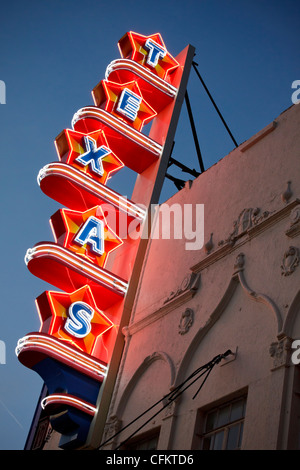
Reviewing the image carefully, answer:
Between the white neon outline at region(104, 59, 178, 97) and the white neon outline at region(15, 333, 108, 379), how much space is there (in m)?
9.07

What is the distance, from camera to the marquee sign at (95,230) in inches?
643

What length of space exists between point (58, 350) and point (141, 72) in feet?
31.7

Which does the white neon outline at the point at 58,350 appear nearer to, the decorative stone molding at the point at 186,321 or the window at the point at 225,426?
the decorative stone molding at the point at 186,321

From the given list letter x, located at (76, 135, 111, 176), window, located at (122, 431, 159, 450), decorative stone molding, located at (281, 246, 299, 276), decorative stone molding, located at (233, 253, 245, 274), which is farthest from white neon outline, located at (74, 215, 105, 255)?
decorative stone molding, located at (281, 246, 299, 276)

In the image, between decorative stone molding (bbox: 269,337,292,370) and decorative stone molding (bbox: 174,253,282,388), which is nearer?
decorative stone molding (bbox: 269,337,292,370)

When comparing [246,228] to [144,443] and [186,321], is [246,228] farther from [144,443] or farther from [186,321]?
[144,443]

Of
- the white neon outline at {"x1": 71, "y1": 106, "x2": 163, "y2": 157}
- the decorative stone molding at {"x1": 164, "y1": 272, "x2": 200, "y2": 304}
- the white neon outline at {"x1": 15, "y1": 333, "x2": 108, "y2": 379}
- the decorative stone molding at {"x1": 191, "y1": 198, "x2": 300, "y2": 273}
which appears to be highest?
the white neon outline at {"x1": 71, "y1": 106, "x2": 163, "y2": 157}

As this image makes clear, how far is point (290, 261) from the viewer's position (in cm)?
1304

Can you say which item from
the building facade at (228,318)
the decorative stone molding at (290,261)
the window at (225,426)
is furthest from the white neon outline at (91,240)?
the decorative stone molding at (290,261)

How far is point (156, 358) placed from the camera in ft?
52.5

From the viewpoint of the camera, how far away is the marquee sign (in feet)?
53.6

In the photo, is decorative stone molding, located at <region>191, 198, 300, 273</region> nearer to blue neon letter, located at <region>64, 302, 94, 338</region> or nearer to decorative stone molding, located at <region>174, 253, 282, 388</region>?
decorative stone molding, located at <region>174, 253, 282, 388</region>

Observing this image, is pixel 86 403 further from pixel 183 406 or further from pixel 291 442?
pixel 291 442

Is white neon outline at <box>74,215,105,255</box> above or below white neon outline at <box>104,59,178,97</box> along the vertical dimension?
below
